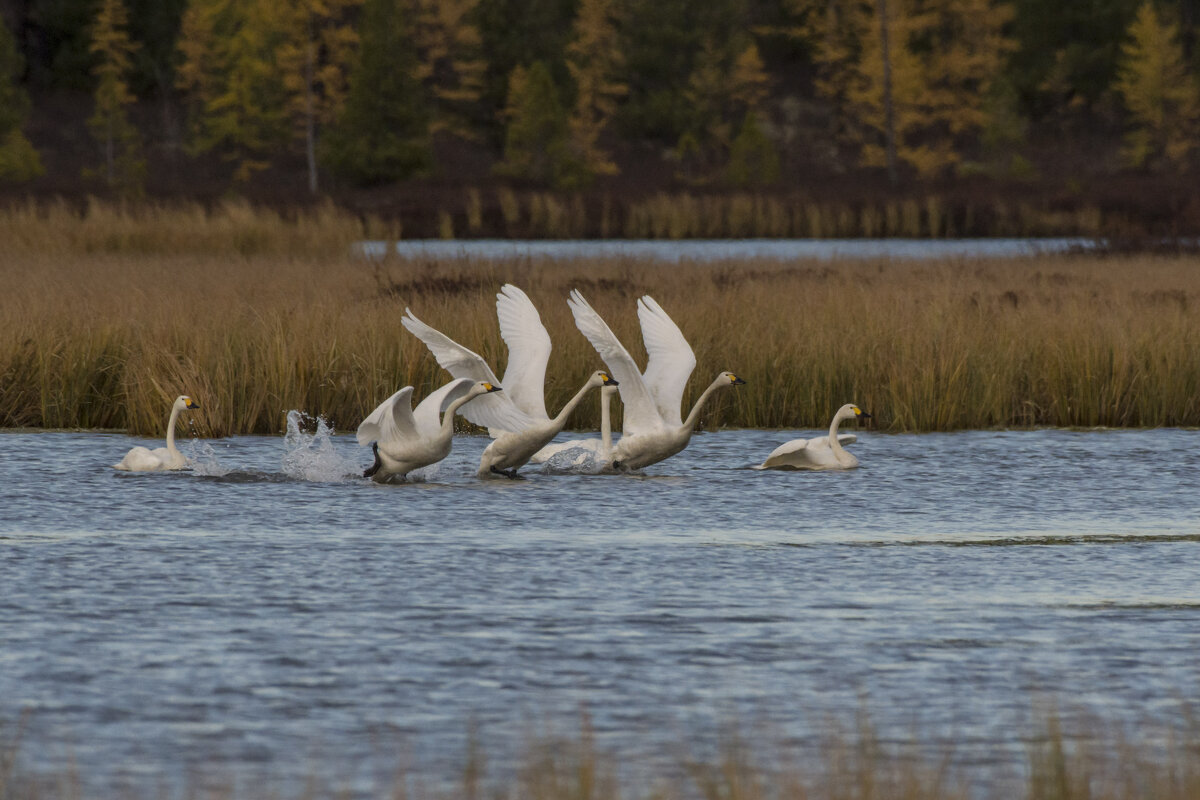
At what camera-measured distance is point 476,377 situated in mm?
13711

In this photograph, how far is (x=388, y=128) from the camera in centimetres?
7456

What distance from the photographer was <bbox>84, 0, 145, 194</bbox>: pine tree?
77938mm

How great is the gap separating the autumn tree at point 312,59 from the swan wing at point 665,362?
6546 cm

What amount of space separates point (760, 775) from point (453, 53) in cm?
8928

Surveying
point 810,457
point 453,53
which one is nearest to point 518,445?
point 810,457

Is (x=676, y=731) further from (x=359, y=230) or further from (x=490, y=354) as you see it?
(x=359, y=230)

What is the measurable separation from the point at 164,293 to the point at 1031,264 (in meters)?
14.1

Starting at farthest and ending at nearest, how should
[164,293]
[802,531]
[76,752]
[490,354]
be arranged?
[164,293] → [490,354] → [802,531] → [76,752]

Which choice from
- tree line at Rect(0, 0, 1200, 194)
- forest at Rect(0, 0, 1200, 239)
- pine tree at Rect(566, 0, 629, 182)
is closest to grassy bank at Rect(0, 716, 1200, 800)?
forest at Rect(0, 0, 1200, 239)

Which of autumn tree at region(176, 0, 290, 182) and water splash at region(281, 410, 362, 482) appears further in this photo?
autumn tree at region(176, 0, 290, 182)

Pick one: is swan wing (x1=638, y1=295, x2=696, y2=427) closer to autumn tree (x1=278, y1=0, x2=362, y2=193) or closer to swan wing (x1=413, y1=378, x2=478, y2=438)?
swan wing (x1=413, y1=378, x2=478, y2=438)

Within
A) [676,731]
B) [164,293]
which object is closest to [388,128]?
[164,293]

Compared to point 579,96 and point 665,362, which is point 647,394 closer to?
point 665,362

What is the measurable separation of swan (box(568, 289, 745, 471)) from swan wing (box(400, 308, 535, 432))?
0.69 m
